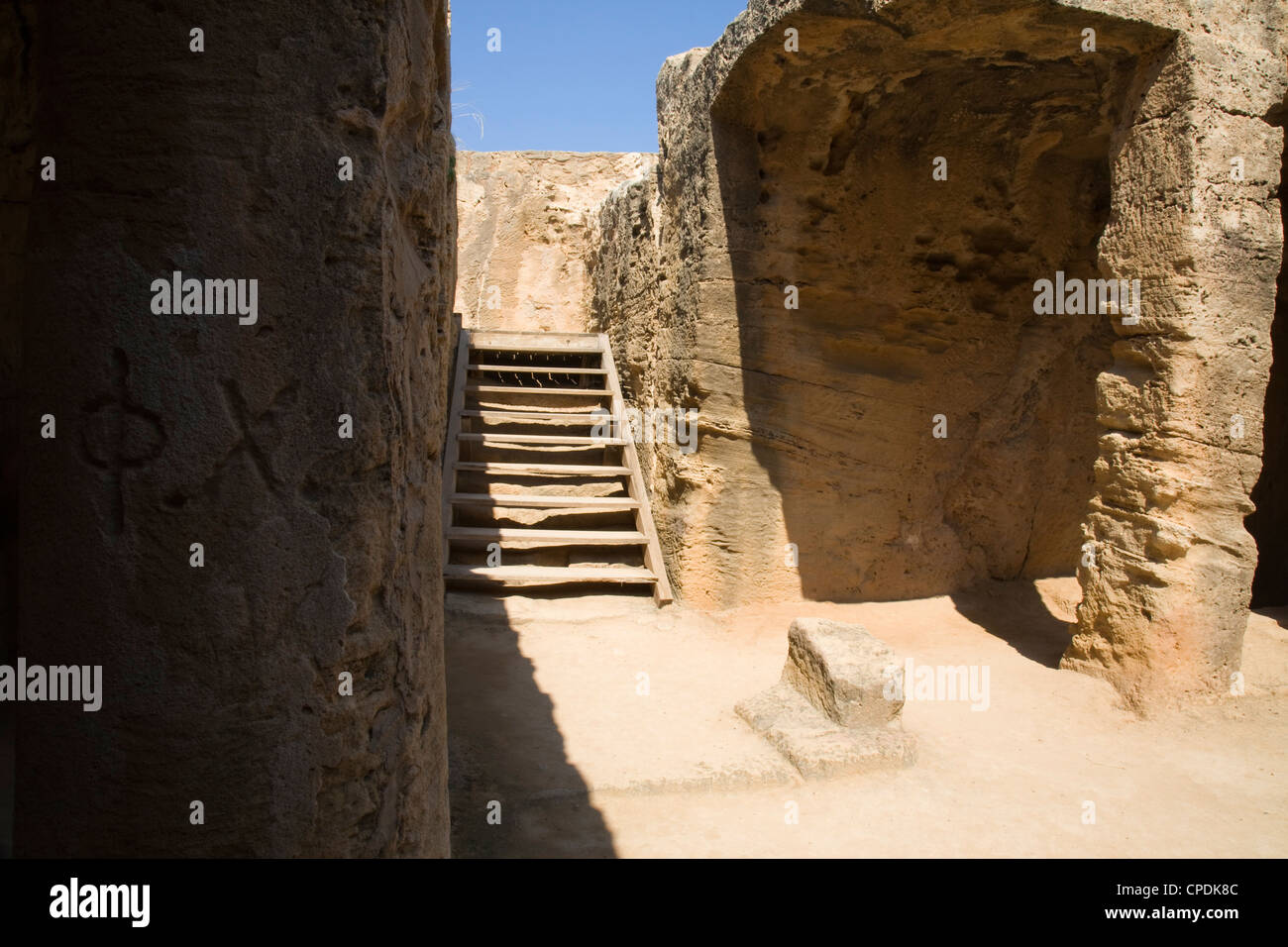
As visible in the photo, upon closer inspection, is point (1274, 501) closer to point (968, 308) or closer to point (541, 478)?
point (968, 308)

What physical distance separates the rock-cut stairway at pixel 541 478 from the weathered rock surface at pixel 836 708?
1.78 meters

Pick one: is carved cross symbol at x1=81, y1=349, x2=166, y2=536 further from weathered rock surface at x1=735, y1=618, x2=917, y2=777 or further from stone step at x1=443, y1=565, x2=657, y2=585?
stone step at x1=443, y1=565, x2=657, y2=585

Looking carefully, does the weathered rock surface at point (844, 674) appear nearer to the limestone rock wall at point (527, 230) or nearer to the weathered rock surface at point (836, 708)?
the weathered rock surface at point (836, 708)

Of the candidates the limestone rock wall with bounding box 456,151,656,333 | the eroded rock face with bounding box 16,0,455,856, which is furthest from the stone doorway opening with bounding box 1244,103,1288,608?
the eroded rock face with bounding box 16,0,455,856

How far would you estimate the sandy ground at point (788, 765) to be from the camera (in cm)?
320

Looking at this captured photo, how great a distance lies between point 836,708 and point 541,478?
11.3 feet

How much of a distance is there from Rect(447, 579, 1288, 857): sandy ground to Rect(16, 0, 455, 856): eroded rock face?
1769 mm

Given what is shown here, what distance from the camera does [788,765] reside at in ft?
12.0

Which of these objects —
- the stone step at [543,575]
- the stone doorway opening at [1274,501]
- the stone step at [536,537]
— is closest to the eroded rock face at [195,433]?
the stone step at [543,575]

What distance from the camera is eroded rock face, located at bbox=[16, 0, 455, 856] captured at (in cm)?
131

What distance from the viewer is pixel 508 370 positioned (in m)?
7.75

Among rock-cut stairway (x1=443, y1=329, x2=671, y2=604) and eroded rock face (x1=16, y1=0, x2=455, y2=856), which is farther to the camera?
rock-cut stairway (x1=443, y1=329, x2=671, y2=604)

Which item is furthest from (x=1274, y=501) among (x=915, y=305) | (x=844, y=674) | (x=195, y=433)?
(x=195, y=433)
